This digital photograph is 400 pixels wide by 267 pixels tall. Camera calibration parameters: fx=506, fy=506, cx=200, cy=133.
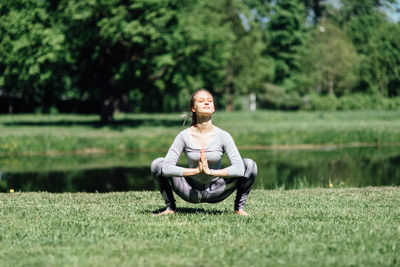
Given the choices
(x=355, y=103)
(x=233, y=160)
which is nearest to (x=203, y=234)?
(x=233, y=160)

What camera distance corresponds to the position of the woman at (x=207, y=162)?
22.0 feet

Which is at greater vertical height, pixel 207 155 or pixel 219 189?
pixel 207 155

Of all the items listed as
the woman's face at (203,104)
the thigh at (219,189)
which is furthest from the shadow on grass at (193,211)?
the woman's face at (203,104)

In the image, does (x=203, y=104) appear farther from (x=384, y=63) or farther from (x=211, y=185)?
(x=384, y=63)

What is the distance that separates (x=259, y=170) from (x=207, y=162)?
37.6 ft

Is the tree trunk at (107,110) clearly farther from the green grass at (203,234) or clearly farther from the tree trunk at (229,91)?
the green grass at (203,234)

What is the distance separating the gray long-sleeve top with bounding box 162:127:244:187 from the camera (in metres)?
6.61

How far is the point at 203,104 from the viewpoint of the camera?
6.83 meters

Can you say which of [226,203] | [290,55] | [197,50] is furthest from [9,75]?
[290,55]

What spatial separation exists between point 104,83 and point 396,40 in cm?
3021

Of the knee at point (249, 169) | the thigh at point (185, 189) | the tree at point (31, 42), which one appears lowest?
the thigh at point (185, 189)

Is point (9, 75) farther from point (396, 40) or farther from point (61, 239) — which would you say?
point (396, 40)

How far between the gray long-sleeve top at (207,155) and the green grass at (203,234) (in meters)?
0.62

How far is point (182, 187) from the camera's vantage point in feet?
22.8
